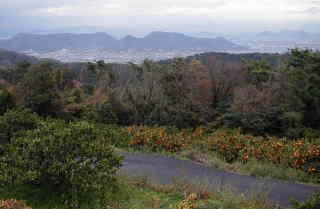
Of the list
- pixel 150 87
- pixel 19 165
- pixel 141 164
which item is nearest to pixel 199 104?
pixel 150 87

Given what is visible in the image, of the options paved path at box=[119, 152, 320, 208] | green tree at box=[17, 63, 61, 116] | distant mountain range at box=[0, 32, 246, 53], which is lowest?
paved path at box=[119, 152, 320, 208]

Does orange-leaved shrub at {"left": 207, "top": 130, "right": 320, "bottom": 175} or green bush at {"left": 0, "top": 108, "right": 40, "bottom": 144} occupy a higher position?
green bush at {"left": 0, "top": 108, "right": 40, "bottom": 144}

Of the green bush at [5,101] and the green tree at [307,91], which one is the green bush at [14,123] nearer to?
the green tree at [307,91]

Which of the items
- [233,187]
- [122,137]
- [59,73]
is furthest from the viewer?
[59,73]

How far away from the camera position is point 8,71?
1167 inches

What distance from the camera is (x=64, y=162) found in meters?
5.69

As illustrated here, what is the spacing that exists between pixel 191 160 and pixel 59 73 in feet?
47.4

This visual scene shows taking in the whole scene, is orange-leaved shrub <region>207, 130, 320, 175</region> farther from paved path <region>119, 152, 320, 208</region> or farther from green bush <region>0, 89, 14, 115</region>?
green bush <region>0, 89, 14, 115</region>

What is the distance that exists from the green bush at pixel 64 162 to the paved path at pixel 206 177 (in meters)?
2.16

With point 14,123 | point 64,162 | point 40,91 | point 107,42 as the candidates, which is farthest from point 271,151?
point 107,42

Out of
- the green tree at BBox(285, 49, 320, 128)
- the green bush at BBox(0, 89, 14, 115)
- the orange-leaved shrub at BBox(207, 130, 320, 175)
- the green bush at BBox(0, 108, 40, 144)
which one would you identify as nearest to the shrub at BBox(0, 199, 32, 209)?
the green bush at BBox(0, 108, 40, 144)

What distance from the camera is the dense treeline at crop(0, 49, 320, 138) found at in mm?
16688

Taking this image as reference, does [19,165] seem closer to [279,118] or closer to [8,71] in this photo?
[279,118]

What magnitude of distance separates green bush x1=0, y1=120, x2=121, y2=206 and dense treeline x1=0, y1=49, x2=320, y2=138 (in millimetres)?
11403
